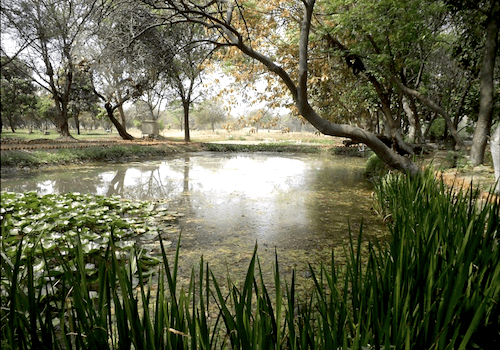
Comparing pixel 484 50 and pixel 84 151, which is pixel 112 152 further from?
pixel 484 50

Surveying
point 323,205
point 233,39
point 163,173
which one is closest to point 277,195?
point 323,205

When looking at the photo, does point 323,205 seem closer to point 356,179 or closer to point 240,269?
point 240,269

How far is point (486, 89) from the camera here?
5.39m

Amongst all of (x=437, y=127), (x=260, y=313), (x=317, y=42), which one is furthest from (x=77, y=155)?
(x=437, y=127)

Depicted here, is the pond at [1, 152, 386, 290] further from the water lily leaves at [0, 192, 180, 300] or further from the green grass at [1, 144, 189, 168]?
the green grass at [1, 144, 189, 168]

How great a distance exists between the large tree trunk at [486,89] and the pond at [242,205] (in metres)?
2.04

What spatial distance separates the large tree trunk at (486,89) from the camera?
512 cm

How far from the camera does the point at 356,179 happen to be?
7684 millimetres

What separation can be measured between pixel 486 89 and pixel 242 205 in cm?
478

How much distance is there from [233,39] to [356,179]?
5.14 meters

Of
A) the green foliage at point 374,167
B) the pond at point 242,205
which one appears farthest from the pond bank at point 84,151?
the green foliage at point 374,167

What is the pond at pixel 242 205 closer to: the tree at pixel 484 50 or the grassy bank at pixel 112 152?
the grassy bank at pixel 112 152

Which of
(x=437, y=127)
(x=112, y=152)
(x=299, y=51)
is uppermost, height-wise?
(x=299, y=51)

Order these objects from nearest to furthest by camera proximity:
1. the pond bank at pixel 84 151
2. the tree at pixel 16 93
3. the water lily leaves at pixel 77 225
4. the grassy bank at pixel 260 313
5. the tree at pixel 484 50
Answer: the grassy bank at pixel 260 313 → the water lily leaves at pixel 77 225 → the tree at pixel 484 50 → the pond bank at pixel 84 151 → the tree at pixel 16 93
